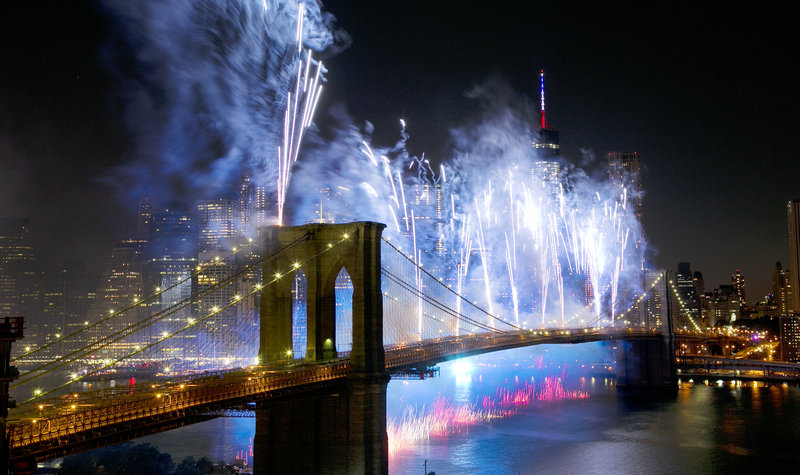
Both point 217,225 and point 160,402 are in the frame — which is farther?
point 217,225

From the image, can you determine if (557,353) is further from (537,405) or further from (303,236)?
(303,236)

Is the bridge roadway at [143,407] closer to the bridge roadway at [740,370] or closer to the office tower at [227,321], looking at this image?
the office tower at [227,321]

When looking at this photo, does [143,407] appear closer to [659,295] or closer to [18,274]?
[659,295]

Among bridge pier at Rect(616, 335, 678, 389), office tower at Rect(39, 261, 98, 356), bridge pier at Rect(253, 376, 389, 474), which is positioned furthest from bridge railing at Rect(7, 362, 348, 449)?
office tower at Rect(39, 261, 98, 356)

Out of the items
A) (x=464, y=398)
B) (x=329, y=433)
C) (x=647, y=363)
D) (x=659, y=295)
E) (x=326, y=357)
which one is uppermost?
(x=659, y=295)

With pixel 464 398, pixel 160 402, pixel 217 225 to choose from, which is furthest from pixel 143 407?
pixel 217 225

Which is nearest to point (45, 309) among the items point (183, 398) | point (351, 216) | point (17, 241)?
point (17, 241)

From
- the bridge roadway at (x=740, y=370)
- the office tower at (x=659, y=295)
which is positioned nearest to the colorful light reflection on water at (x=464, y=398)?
the office tower at (x=659, y=295)
